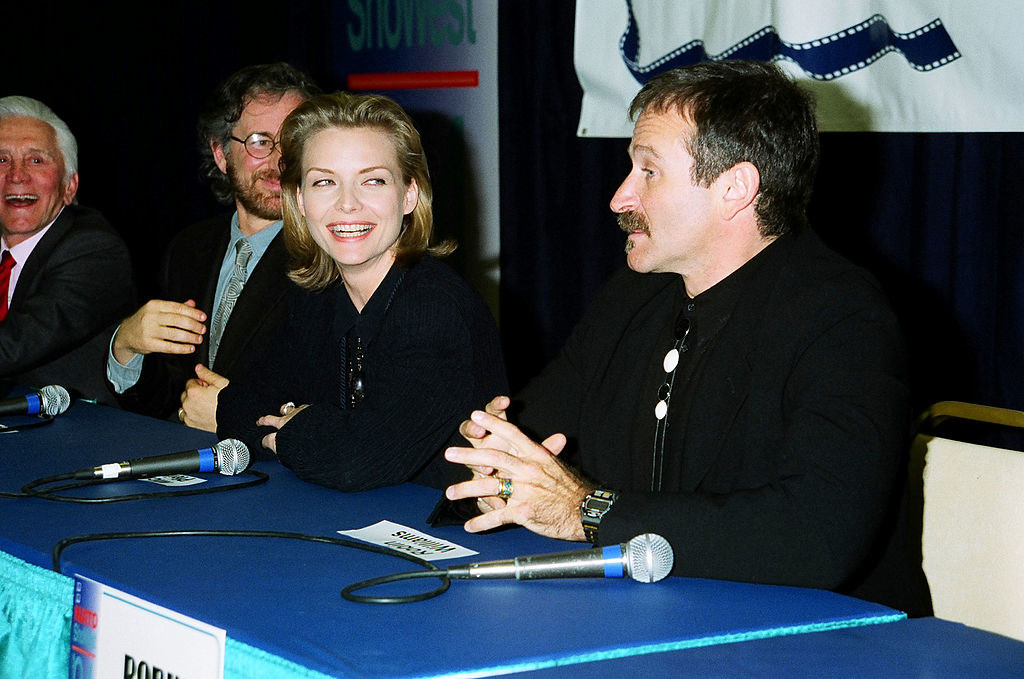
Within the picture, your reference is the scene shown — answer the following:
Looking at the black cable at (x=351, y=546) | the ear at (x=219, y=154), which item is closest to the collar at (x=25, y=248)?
the ear at (x=219, y=154)

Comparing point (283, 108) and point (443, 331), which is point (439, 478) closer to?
point (443, 331)

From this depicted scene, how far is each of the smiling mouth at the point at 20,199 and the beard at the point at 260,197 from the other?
81 centimetres

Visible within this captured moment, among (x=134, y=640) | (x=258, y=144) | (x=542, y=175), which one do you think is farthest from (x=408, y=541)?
(x=542, y=175)

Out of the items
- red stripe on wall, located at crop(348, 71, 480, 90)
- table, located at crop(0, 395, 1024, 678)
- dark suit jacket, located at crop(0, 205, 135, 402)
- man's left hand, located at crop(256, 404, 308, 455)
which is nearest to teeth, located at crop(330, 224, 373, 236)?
man's left hand, located at crop(256, 404, 308, 455)

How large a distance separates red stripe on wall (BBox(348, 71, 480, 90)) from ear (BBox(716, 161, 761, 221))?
2.93 m

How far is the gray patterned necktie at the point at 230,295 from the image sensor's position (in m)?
3.21

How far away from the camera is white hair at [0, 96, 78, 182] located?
3709 mm

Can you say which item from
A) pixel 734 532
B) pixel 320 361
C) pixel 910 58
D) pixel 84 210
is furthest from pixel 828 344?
pixel 84 210

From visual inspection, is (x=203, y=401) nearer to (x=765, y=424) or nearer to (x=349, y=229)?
(x=349, y=229)

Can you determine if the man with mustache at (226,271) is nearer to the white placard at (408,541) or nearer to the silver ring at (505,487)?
the white placard at (408,541)

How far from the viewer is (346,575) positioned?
1.55 metres

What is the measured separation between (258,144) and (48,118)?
0.89 metres

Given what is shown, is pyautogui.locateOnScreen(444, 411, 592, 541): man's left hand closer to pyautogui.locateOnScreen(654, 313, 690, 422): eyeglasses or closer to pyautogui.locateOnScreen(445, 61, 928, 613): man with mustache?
pyautogui.locateOnScreen(445, 61, 928, 613): man with mustache

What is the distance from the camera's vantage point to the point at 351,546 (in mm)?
1681
